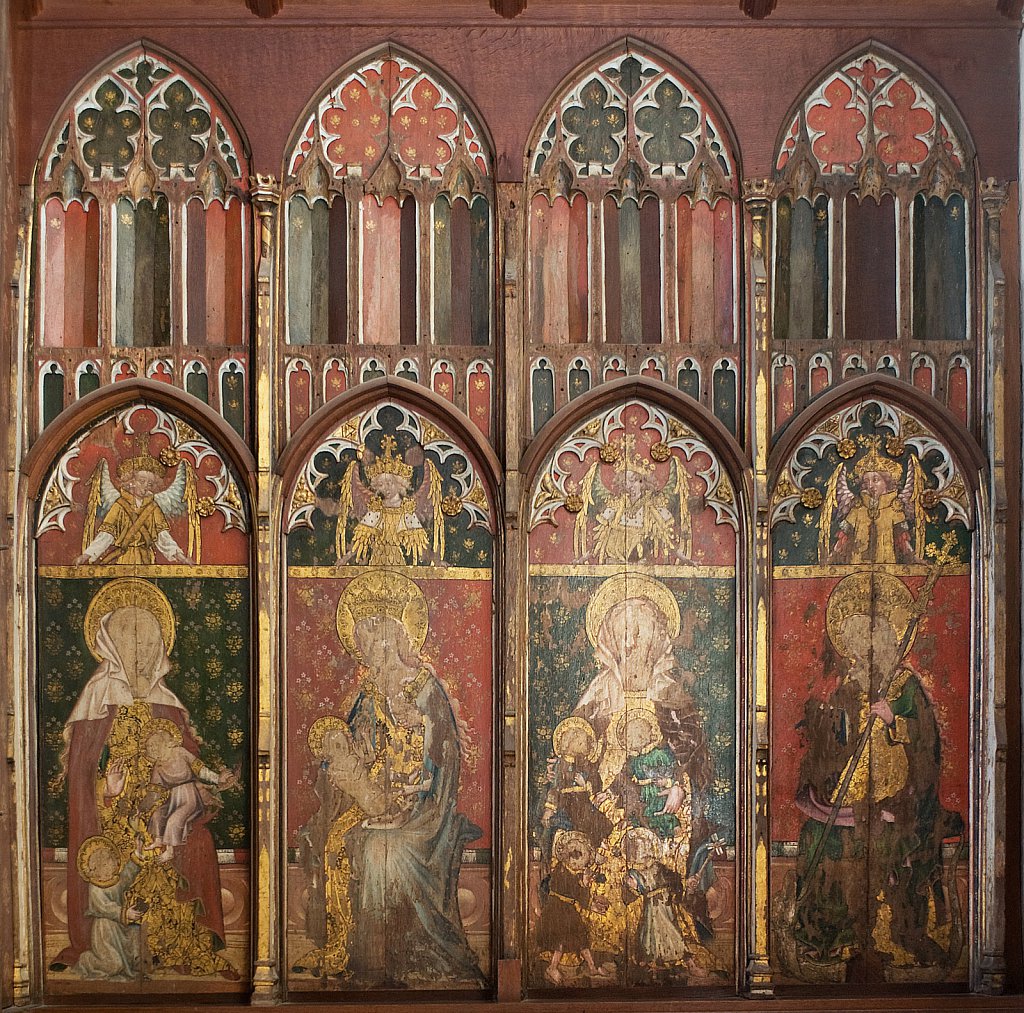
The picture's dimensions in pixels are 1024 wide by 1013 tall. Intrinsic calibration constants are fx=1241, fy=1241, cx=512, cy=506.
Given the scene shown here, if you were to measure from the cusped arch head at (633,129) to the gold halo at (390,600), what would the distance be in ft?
8.66

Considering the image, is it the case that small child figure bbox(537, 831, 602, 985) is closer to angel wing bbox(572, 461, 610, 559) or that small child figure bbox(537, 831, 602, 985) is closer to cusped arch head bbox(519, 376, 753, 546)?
angel wing bbox(572, 461, 610, 559)

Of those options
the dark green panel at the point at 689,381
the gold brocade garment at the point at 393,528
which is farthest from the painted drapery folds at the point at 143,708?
the dark green panel at the point at 689,381

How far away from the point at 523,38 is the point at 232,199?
6.70 feet

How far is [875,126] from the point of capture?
7695 millimetres

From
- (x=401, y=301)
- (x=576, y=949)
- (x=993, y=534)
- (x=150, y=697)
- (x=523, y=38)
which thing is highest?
(x=523, y=38)

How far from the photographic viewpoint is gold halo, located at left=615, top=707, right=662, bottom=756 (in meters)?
7.55

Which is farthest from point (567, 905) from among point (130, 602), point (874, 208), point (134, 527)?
point (874, 208)

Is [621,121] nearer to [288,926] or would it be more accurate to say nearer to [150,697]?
[150,697]

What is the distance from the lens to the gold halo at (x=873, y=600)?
24.9 feet

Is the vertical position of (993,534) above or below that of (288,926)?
above

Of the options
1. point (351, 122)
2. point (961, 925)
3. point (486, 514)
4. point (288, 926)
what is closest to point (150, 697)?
point (288, 926)

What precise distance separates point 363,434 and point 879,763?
3.73 meters

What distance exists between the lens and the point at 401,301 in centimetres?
762

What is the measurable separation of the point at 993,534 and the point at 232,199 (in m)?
5.07
